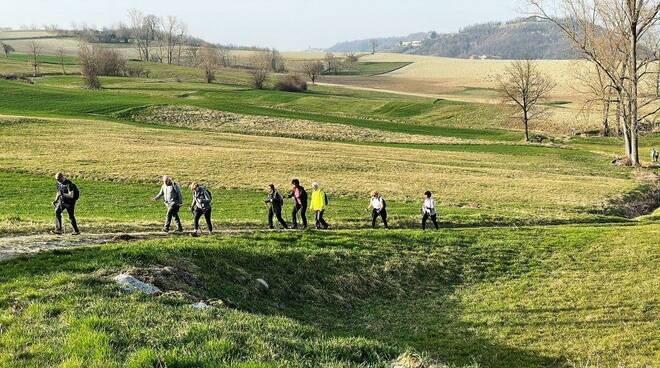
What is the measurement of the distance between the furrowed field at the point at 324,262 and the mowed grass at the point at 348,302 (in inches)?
2.5

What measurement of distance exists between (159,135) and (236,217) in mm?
32216

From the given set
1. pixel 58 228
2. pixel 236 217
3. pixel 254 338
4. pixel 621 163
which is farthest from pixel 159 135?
pixel 254 338

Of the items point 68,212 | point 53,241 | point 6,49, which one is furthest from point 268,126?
point 6,49

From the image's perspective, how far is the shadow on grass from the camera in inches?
547

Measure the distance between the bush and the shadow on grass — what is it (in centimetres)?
10295

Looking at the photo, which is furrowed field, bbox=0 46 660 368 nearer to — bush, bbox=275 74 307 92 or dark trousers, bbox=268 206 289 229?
dark trousers, bbox=268 206 289 229

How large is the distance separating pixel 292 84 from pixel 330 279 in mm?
108094

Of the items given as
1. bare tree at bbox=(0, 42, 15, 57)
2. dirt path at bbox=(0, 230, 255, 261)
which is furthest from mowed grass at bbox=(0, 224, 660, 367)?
bare tree at bbox=(0, 42, 15, 57)

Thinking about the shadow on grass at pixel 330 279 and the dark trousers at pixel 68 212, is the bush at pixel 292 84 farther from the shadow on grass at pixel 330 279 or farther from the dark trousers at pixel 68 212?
the dark trousers at pixel 68 212

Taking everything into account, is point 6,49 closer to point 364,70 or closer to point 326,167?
point 364,70

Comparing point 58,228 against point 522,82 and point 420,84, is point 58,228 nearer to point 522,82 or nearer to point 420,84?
point 522,82

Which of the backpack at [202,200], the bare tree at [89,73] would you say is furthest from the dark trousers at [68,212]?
the bare tree at [89,73]

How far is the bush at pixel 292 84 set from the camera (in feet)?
404

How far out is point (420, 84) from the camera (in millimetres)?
155250
